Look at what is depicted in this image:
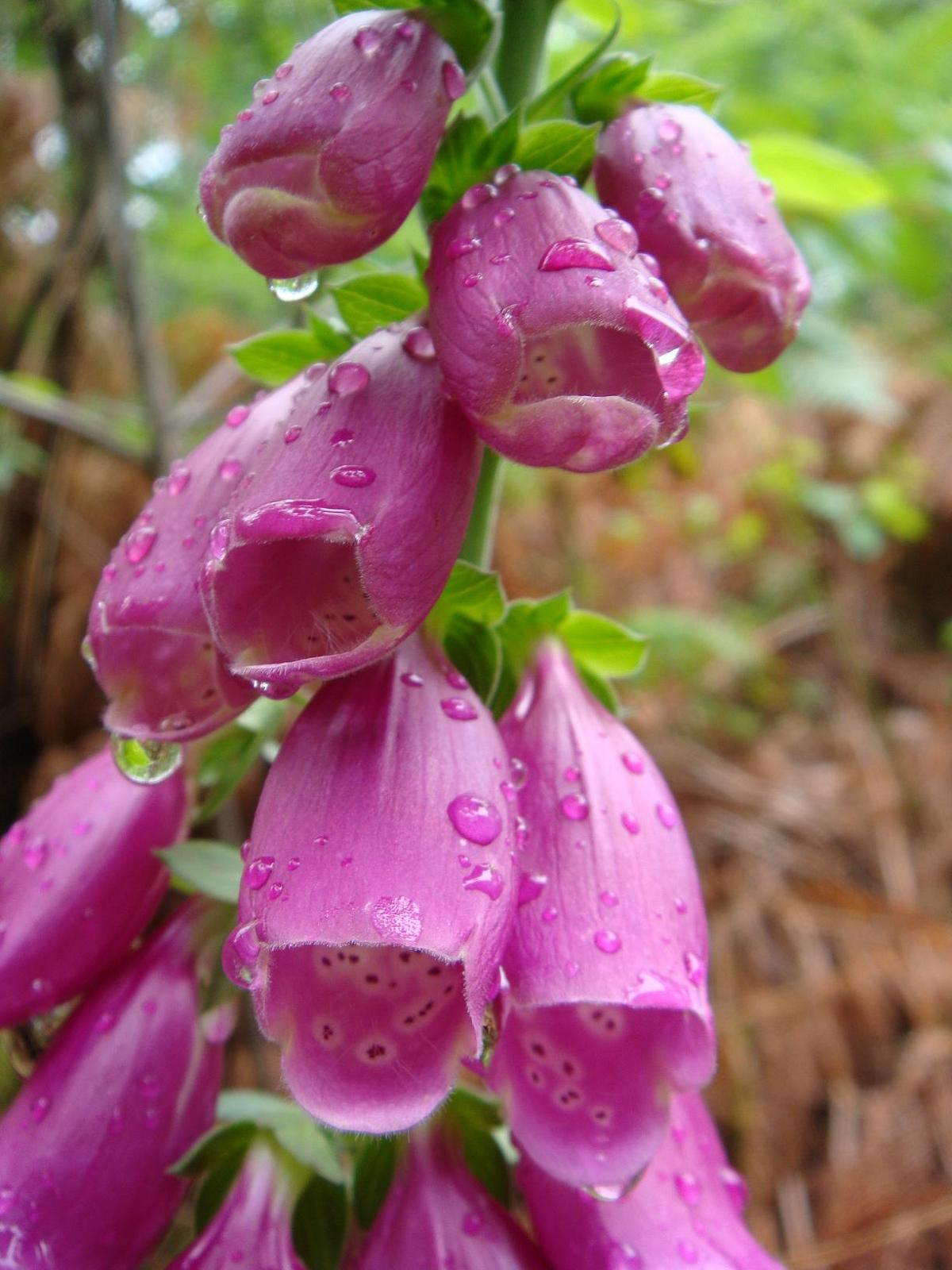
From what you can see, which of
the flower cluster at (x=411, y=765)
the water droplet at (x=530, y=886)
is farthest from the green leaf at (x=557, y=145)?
the water droplet at (x=530, y=886)

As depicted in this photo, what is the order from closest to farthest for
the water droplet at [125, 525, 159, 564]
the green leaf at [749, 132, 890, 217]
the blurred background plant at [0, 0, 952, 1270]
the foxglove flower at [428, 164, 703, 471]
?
the foxglove flower at [428, 164, 703, 471], the water droplet at [125, 525, 159, 564], the green leaf at [749, 132, 890, 217], the blurred background plant at [0, 0, 952, 1270]

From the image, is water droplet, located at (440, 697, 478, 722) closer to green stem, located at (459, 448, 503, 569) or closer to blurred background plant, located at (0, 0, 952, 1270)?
green stem, located at (459, 448, 503, 569)

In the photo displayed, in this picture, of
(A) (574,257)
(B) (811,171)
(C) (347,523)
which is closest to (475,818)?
(C) (347,523)

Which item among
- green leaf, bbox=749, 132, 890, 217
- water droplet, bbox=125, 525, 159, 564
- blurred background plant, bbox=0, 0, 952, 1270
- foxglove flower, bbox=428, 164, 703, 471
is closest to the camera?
foxglove flower, bbox=428, 164, 703, 471

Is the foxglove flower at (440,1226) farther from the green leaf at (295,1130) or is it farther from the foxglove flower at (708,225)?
the foxglove flower at (708,225)

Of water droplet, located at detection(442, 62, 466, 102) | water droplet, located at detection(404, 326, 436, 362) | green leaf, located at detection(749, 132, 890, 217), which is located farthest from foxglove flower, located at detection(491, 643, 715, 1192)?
green leaf, located at detection(749, 132, 890, 217)

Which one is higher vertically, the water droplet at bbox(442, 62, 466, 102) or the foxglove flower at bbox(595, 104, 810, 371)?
the water droplet at bbox(442, 62, 466, 102)

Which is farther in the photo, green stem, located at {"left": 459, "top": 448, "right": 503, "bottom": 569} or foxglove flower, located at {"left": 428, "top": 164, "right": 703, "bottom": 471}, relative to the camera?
green stem, located at {"left": 459, "top": 448, "right": 503, "bottom": 569}

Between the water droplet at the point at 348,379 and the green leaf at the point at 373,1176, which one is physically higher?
the water droplet at the point at 348,379
